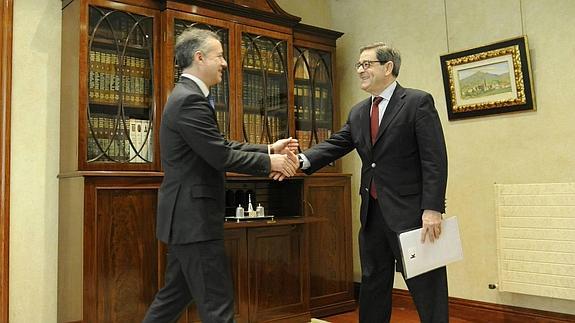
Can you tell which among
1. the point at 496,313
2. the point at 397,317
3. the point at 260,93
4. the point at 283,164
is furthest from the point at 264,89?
the point at 496,313

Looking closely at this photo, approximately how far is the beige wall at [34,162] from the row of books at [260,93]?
1.21m

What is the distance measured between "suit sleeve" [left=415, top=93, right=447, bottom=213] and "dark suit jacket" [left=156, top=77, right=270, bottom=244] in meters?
0.80

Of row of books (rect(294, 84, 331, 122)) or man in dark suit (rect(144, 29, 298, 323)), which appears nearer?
man in dark suit (rect(144, 29, 298, 323))

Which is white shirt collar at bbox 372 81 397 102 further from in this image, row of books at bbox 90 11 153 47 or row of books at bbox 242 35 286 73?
row of books at bbox 90 11 153 47

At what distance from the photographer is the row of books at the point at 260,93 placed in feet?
11.6

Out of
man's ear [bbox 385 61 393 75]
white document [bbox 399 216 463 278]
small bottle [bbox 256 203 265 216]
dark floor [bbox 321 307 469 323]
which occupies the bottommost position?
dark floor [bbox 321 307 469 323]

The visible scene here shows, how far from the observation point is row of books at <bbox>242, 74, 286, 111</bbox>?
3.53 m

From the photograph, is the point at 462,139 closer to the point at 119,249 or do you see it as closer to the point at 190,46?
the point at 190,46

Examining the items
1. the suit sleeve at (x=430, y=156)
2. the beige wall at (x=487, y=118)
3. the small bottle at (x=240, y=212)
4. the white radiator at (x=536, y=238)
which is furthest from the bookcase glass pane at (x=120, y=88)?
the white radiator at (x=536, y=238)

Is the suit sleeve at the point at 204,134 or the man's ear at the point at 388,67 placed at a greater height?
the man's ear at the point at 388,67

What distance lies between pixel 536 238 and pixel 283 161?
1808 mm

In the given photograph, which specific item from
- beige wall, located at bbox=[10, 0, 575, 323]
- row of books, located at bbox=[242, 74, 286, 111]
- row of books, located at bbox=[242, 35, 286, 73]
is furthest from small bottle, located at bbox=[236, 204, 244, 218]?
beige wall, located at bbox=[10, 0, 575, 323]

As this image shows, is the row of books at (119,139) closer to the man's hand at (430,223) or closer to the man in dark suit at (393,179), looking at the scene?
the man in dark suit at (393,179)

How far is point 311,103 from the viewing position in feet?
13.1
